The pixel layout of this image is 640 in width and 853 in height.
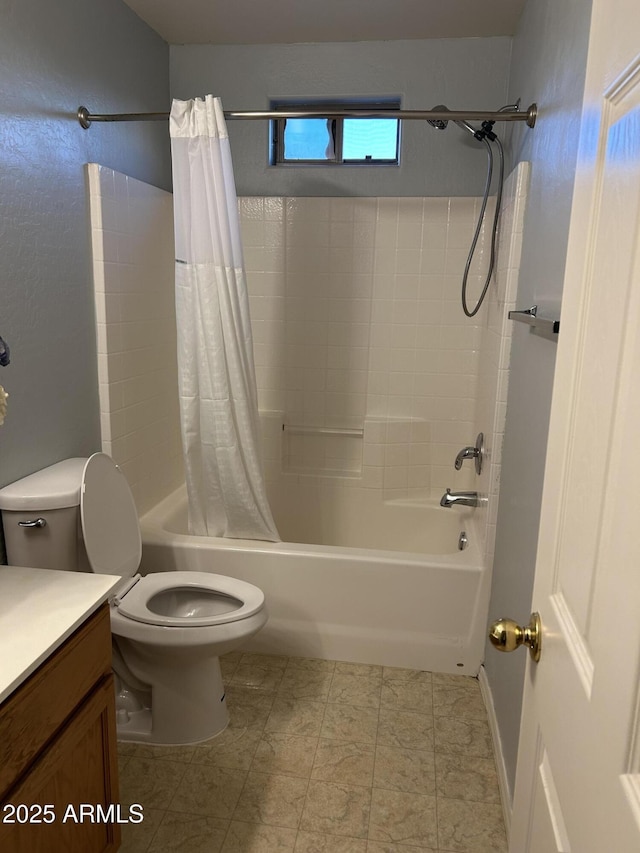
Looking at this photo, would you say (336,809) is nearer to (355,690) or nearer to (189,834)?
(189,834)

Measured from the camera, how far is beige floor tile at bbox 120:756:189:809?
1812 millimetres

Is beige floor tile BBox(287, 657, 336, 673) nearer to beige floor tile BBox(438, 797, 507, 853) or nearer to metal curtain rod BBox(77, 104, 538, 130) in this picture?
beige floor tile BBox(438, 797, 507, 853)

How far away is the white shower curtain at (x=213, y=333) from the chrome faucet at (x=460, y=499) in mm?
689

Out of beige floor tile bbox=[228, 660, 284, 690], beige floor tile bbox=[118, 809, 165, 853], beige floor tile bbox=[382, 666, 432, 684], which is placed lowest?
beige floor tile bbox=[118, 809, 165, 853]

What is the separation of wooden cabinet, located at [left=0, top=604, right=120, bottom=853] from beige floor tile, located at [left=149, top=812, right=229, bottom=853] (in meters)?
0.17

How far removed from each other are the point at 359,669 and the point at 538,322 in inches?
61.0

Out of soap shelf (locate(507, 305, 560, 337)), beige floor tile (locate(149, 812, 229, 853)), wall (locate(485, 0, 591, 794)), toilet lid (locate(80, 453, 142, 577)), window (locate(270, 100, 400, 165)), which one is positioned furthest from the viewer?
window (locate(270, 100, 400, 165))

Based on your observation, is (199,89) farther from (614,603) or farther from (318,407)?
(614,603)

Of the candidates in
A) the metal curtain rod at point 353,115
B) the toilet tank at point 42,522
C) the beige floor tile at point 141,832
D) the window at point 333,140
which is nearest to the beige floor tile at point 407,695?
the beige floor tile at point 141,832

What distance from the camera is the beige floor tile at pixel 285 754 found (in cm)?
194

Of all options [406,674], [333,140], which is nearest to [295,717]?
[406,674]

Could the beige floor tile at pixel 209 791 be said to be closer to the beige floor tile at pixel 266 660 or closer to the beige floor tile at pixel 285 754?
the beige floor tile at pixel 285 754

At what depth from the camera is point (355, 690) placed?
232 centimetres

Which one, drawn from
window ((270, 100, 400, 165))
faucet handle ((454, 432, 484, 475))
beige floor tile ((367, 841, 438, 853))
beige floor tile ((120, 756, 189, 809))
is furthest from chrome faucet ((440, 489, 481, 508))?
window ((270, 100, 400, 165))
